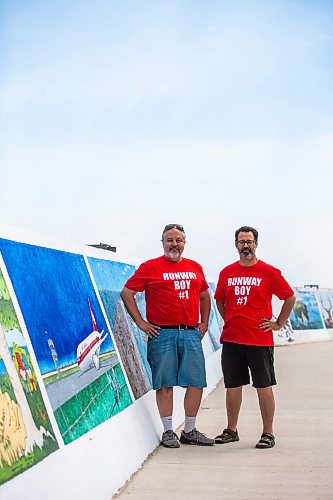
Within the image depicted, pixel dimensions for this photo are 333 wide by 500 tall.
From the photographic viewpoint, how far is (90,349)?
6043 millimetres

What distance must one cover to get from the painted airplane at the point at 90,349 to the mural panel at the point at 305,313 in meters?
17.9

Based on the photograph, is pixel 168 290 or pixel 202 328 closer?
pixel 168 290

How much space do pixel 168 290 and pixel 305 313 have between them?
1852 centimetres

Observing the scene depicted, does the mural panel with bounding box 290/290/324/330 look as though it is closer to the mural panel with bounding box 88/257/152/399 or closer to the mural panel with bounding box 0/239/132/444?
the mural panel with bounding box 88/257/152/399

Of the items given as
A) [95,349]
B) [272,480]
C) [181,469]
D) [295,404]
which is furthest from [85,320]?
[295,404]

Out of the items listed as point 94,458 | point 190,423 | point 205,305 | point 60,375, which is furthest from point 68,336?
point 205,305

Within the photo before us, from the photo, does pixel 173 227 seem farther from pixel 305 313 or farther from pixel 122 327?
pixel 305 313

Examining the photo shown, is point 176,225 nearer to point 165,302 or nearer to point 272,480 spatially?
point 165,302

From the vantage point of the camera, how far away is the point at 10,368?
429cm

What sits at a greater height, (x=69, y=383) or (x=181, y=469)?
(x=69, y=383)

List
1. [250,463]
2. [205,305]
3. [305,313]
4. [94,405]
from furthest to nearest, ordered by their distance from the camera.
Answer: [305,313], [205,305], [250,463], [94,405]

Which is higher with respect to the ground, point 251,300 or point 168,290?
point 168,290

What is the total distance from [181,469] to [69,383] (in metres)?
1.38

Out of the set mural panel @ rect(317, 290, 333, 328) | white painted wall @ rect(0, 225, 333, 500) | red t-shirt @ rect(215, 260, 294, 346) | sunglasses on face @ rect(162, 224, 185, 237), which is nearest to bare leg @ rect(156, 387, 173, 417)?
white painted wall @ rect(0, 225, 333, 500)
